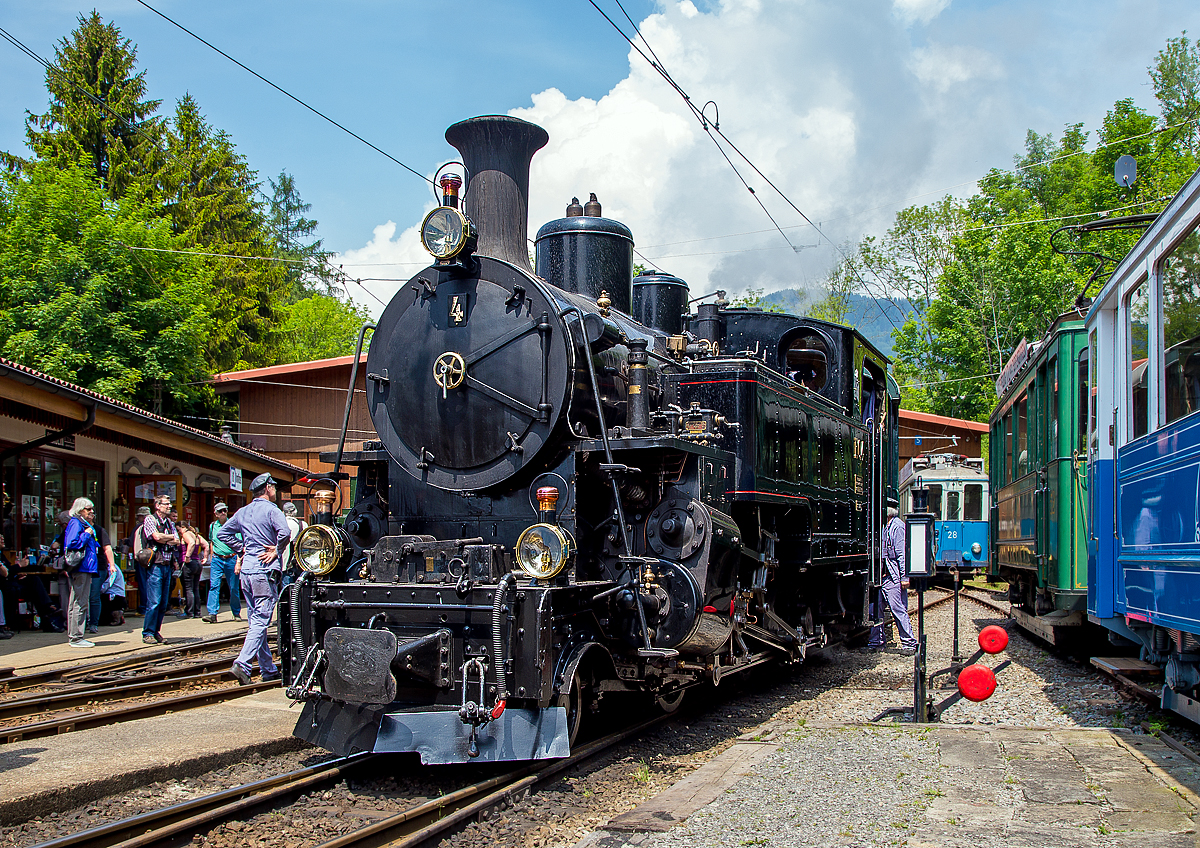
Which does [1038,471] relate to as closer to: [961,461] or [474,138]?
[474,138]

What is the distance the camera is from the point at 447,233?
18.2 ft

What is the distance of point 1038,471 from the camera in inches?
356

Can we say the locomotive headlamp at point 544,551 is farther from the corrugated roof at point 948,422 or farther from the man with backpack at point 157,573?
the corrugated roof at point 948,422

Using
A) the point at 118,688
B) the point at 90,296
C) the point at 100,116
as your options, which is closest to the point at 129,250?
the point at 90,296

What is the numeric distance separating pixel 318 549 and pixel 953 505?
18570 millimetres

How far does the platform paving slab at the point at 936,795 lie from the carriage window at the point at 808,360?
376 centimetres

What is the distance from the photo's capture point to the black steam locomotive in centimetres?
466

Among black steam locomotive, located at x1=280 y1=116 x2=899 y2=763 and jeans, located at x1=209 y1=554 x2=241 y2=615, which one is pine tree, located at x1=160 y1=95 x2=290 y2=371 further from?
black steam locomotive, located at x1=280 y1=116 x2=899 y2=763

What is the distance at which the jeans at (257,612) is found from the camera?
24.1ft

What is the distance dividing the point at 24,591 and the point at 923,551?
35.1ft

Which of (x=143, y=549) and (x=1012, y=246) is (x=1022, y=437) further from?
(x=1012, y=246)

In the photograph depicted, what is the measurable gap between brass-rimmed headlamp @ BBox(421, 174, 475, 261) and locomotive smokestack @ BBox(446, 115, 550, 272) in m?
0.32

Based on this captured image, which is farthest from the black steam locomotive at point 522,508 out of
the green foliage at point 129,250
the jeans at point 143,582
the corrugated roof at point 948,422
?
the corrugated roof at point 948,422

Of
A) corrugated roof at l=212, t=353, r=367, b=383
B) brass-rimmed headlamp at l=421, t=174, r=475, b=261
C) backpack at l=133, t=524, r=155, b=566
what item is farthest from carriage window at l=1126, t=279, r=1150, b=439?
corrugated roof at l=212, t=353, r=367, b=383
